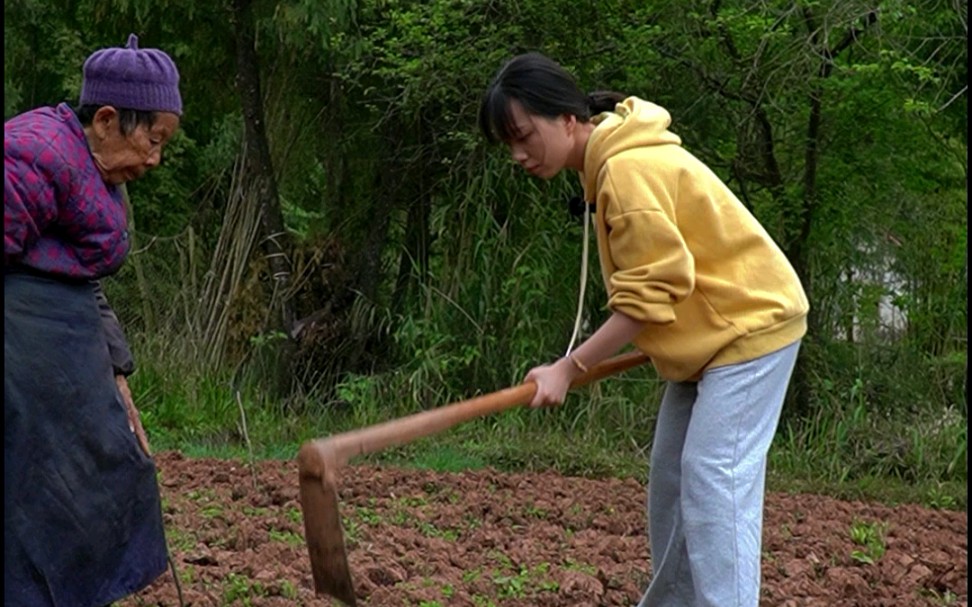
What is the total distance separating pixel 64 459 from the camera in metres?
3.64

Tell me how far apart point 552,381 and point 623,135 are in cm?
61

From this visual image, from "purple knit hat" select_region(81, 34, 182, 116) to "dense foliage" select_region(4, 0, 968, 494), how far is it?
5.05 metres

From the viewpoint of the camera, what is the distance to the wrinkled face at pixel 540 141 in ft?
12.4

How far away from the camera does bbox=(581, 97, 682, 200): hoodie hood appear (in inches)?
147

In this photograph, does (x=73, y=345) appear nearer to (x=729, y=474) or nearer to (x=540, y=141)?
(x=540, y=141)

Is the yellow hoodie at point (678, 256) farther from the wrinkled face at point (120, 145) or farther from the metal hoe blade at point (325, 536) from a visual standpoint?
the wrinkled face at point (120, 145)

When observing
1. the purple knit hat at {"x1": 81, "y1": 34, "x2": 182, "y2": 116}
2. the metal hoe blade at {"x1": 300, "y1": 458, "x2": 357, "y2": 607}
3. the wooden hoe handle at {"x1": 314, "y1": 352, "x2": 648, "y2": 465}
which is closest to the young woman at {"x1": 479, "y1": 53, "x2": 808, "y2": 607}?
the wooden hoe handle at {"x1": 314, "y1": 352, "x2": 648, "y2": 465}

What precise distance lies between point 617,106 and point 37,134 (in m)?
1.37

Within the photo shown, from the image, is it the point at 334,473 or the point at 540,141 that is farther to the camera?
the point at 540,141

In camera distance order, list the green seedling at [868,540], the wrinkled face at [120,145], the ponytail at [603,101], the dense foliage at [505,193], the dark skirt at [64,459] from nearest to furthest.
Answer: the dark skirt at [64,459] < the wrinkled face at [120,145] < the ponytail at [603,101] < the green seedling at [868,540] < the dense foliage at [505,193]

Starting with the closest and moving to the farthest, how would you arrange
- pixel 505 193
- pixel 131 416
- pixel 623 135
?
1. pixel 623 135
2. pixel 131 416
3. pixel 505 193

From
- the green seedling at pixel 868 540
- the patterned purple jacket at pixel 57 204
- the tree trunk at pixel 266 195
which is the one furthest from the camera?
the tree trunk at pixel 266 195

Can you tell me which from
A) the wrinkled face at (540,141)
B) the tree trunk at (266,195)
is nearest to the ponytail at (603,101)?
the wrinkled face at (540,141)

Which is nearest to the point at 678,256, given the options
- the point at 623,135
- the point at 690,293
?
the point at 690,293
